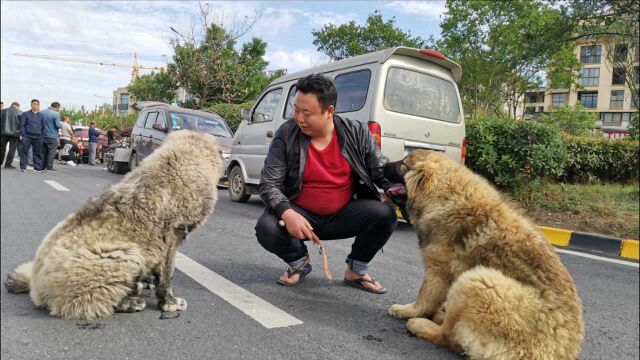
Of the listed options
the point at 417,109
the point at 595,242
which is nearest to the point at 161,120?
the point at 417,109

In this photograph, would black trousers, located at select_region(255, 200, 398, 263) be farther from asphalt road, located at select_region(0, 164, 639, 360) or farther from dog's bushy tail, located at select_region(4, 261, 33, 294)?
dog's bushy tail, located at select_region(4, 261, 33, 294)

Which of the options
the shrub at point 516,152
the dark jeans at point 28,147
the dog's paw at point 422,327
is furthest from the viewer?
the dark jeans at point 28,147

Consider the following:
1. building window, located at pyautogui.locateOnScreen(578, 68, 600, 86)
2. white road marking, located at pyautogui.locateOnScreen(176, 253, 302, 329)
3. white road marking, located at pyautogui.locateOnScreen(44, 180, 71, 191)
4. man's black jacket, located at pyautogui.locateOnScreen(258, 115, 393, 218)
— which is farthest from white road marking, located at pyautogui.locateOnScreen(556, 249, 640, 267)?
building window, located at pyautogui.locateOnScreen(578, 68, 600, 86)

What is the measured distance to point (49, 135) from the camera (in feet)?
31.7

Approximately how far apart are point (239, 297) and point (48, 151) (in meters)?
9.92

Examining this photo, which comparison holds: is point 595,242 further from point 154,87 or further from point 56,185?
point 56,185

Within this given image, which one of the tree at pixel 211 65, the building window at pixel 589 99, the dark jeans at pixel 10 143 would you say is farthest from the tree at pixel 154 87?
the building window at pixel 589 99

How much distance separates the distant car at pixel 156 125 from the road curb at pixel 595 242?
17.6 ft

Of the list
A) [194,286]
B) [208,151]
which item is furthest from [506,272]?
[194,286]

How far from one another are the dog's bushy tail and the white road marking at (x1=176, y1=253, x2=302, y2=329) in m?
1.20

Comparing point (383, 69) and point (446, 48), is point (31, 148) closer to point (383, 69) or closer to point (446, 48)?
point (383, 69)

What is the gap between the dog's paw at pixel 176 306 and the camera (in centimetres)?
284

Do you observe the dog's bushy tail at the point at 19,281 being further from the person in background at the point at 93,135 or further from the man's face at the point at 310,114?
the man's face at the point at 310,114

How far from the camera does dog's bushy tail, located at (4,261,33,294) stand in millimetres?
2834
